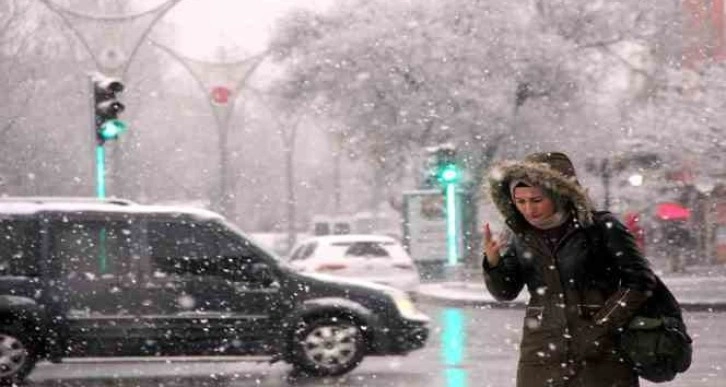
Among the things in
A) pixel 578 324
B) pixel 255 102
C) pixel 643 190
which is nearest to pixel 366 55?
pixel 643 190

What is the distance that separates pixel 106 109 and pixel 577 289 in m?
14.0

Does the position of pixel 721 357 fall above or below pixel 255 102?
below

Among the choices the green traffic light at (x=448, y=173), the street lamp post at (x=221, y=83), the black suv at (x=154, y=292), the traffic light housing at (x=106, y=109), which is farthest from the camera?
the street lamp post at (x=221, y=83)

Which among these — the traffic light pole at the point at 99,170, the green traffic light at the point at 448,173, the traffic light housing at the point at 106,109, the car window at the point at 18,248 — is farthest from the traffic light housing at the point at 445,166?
the car window at the point at 18,248

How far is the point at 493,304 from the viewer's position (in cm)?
2198

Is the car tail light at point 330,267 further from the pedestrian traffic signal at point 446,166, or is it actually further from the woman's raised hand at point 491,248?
the woman's raised hand at point 491,248

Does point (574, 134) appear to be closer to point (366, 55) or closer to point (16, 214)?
point (366, 55)

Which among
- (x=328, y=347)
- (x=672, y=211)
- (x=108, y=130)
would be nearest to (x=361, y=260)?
(x=108, y=130)

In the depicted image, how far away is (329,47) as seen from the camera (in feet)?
118

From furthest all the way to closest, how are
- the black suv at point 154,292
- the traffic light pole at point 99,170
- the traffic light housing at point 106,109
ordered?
the traffic light pole at point 99,170 → the traffic light housing at point 106,109 → the black suv at point 154,292

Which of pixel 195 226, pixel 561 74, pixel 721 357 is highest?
pixel 561 74

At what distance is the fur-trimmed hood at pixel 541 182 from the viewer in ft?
14.9

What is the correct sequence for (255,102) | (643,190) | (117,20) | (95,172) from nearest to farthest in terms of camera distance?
(95,172) → (117,20) → (643,190) → (255,102)

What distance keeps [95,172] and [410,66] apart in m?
16.3
